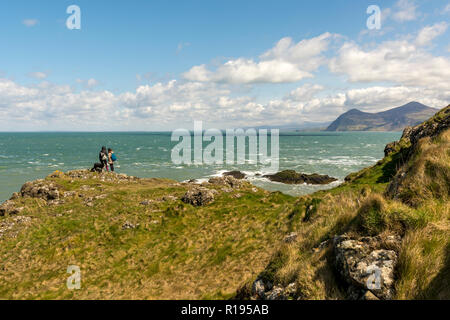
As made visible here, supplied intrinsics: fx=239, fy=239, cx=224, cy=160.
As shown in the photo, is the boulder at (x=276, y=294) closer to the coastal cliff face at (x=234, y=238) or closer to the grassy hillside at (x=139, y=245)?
the coastal cliff face at (x=234, y=238)

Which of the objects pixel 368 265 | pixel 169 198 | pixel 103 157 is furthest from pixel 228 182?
pixel 368 265

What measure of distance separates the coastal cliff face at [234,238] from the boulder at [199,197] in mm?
111

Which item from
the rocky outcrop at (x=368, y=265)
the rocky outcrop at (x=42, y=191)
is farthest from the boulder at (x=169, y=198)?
the rocky outcrop at (x=368, y=265)

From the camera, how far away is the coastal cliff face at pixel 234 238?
6.13 m

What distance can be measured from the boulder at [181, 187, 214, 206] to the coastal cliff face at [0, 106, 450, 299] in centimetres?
11

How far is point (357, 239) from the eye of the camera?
7.02 meters

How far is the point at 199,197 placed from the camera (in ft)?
80.9

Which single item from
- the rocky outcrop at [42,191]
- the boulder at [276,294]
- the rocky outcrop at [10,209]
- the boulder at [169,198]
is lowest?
the rocky outcrop at [10,209]

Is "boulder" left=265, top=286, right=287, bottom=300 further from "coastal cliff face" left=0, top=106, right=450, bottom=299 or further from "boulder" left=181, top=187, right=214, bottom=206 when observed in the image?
"boulder" left=181, top=187, right=214, bottom=206

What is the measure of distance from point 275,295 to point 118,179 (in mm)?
33333

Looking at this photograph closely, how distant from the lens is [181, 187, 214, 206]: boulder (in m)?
24.4

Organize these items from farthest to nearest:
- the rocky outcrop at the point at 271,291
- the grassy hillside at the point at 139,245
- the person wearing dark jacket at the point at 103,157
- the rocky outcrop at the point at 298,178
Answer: the rocky outcrop at the point at 298,178 → the person wearing dark jacket at the point at 103,157 → the grassy hillside at the point at 139,245 → the rocky outcrop at the point at 271,291
